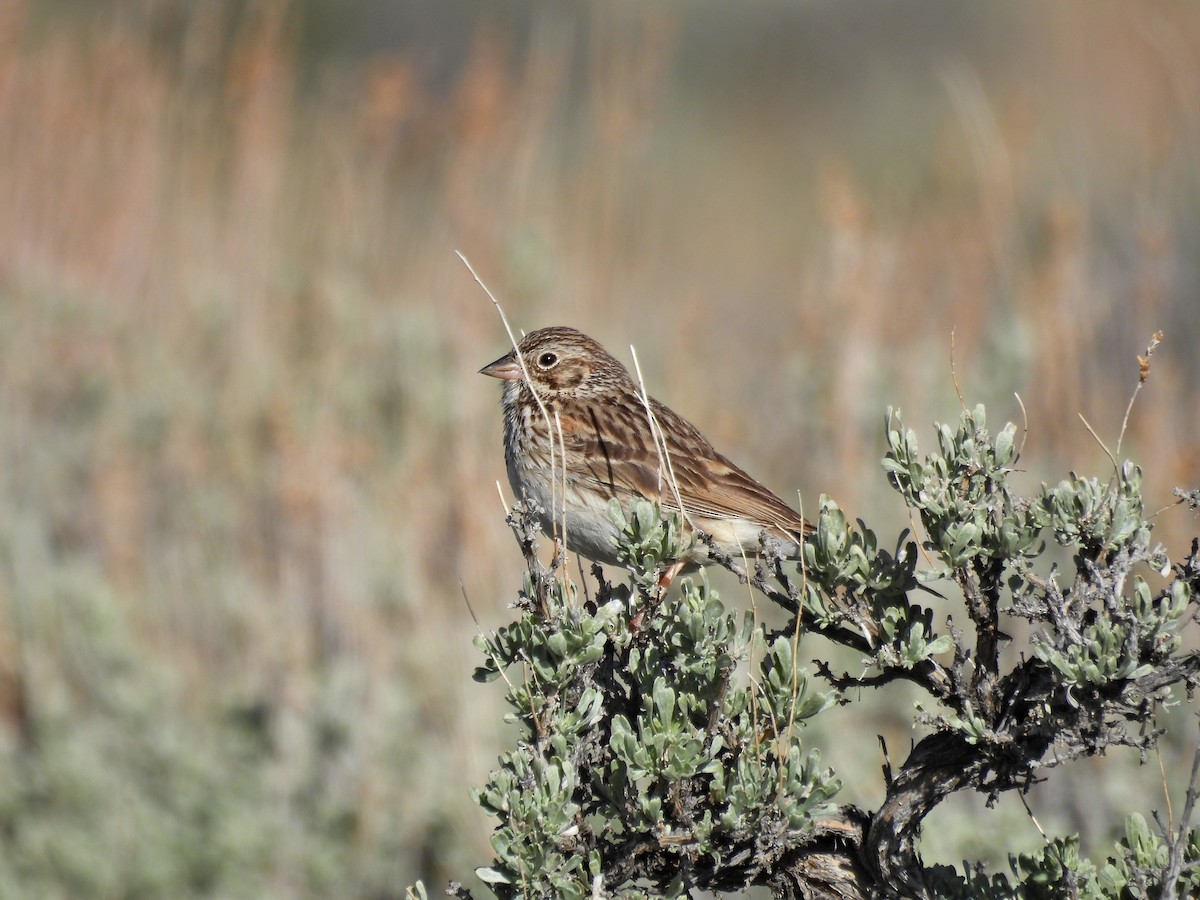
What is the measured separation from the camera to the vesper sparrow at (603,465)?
4.07m

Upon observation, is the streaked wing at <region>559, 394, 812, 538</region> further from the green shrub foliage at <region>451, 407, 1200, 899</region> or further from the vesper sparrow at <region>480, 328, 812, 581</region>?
the green shrub foliage at <region>451, 407, 1200, 899</region>

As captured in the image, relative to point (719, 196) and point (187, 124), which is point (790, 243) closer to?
point (719, 196)

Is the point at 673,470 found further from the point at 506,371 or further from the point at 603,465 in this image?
the point at 506,371

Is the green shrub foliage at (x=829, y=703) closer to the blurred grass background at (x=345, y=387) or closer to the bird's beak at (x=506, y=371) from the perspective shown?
the bird's beak at (x=506, y=371)

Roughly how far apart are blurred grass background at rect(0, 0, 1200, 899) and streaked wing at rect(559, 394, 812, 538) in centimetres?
184

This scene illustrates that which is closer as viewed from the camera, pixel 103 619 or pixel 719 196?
pixel 103 619

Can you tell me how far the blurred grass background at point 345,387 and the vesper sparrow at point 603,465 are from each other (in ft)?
5.48

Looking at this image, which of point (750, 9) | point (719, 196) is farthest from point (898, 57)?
point (719, 196)

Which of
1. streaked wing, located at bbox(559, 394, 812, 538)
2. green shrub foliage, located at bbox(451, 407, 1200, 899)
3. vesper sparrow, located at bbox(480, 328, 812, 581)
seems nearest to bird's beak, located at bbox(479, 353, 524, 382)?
vesper sparrow, located at bbox(480, 328, 812, 581)

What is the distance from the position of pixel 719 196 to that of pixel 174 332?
1362 cm

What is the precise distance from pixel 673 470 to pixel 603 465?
0.72 ft

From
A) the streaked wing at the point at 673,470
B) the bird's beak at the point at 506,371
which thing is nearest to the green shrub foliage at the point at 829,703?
the streaked wing at the point at 673,470

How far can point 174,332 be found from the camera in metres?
7.80

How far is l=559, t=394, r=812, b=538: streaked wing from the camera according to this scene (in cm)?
421
